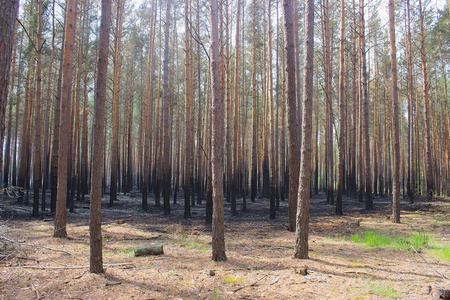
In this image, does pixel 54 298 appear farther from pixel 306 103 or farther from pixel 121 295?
pixel 306 103

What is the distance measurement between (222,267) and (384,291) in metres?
2.11

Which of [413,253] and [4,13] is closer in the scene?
[4,13]

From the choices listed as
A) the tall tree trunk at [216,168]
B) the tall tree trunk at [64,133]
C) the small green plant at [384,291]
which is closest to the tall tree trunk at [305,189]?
the tall tree trunk at [216,168]

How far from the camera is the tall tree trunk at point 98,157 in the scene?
397 centimetres

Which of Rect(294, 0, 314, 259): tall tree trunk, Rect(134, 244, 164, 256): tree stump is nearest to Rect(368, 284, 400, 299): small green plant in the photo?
Rect(294, 0, 314, 259): tall tree trunk

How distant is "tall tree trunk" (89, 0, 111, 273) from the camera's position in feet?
13.0

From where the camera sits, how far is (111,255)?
5.12 meters

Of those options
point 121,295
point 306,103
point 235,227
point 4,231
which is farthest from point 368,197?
point 4,231

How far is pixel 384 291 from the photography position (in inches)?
131

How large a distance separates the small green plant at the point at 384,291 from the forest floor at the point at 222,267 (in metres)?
0.01

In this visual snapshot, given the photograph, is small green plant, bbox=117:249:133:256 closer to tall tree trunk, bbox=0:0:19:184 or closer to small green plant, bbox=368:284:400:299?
tall tree trunk, bbox=0:0:19:184

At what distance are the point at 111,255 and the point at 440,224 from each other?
8052 mm

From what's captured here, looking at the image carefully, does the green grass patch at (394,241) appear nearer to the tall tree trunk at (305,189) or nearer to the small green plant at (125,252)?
the tall tree trunk at (305,189)

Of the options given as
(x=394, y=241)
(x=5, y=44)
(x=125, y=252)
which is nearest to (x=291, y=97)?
(x=394, y=241)
